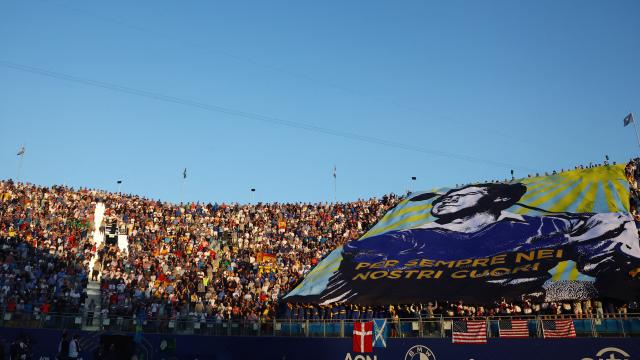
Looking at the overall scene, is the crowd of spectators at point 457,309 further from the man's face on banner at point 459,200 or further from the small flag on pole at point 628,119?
the small flag on pole at point 628,119

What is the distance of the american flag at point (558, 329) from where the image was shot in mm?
22812

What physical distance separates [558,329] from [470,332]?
11.8ft

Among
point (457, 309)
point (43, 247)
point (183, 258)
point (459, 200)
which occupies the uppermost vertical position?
point (459, 200)

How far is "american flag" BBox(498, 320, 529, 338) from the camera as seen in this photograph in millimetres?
23547

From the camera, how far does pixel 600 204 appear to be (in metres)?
33.8

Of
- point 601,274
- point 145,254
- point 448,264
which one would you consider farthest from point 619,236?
point 145,254

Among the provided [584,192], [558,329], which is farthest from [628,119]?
[558,329]

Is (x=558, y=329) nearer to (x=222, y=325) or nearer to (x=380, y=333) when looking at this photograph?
(x=380, y=333)

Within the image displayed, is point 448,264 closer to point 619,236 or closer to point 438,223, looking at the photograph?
point 438,223

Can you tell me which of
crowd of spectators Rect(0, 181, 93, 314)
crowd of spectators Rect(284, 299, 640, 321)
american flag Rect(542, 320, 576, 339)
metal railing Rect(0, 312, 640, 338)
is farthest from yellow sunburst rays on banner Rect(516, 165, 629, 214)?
crowd of spectators Rect(0, 181, 93, 314)

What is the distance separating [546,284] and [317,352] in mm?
12604

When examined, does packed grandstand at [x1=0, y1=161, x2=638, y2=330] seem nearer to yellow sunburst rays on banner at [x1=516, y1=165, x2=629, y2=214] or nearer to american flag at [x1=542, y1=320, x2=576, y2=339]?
yellow sunburst rays on banner at [x1=516, y1=165, x2=629, y2=214]

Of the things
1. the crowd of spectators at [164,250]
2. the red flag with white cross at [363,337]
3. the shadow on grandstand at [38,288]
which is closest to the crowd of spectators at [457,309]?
the red flag with white cross at [363,337]

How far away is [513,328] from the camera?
23.8 metres
